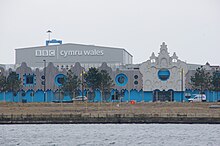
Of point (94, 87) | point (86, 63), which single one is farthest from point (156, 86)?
point (86, 63)

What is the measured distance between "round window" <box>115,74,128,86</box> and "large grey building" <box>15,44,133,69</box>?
18.1 meters

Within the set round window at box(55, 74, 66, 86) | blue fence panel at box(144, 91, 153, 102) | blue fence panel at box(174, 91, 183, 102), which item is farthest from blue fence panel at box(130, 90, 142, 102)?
round window at box(55, 74, 66, 86)

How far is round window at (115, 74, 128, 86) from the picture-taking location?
14050 cm

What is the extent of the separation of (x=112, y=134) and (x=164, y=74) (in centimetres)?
6170

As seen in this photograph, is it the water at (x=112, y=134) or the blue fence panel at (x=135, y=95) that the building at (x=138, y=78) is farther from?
the water at (x=112, y=134)

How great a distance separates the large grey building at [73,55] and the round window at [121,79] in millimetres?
18054

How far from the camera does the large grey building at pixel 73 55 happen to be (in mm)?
161875

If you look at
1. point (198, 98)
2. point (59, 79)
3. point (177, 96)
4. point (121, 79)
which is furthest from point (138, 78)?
point (59, 79)

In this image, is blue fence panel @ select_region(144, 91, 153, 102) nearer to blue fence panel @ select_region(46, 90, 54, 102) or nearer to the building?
the building

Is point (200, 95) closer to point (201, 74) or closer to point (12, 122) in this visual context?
point (201, 74)

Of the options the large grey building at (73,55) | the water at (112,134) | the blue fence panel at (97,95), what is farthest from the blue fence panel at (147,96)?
the water at (112,134)

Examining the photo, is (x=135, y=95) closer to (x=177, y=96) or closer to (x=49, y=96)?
(x=177, y=96)

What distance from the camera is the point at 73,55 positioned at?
163m

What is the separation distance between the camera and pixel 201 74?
436ft
